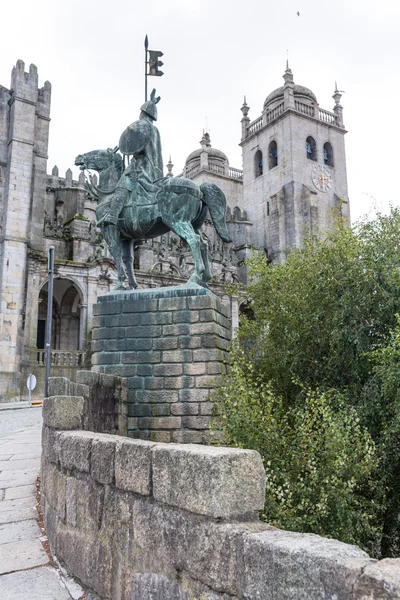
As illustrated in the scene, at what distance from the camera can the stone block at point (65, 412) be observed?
14.2ft

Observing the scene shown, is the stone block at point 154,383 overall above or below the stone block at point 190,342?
below

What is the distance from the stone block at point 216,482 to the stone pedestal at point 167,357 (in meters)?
4.55

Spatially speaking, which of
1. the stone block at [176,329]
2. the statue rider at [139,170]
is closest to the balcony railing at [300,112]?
the statue rider at [139,170]

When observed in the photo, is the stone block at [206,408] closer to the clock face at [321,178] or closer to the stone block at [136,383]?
the stone block at [136,383]

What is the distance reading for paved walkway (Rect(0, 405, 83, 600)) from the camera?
3316 millimetres

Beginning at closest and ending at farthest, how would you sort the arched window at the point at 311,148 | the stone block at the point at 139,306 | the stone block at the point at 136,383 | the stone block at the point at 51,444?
1. the stone block at the point at 51,444
2. the stone block at the point at 136,383
3. the stone block at the point at 139,306
4. the arched window at the point at 311,148

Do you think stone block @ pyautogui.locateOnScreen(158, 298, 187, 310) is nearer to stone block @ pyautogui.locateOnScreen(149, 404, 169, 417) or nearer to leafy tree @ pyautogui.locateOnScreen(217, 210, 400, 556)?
leafy tree @ pyautogui.locateOnScreen(217, 210, 400, 556)

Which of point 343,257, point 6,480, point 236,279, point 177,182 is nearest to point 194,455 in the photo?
point 6,480

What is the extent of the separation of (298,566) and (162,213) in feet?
22.0

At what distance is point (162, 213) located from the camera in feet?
26.9

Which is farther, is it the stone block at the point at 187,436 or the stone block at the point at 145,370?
the stone block at the point at 145,370

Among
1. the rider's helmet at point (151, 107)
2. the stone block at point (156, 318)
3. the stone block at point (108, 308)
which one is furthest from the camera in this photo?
the rider's helmet at point (151, 107)

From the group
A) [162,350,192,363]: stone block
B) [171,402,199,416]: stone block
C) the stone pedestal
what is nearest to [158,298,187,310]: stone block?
the stone pedestal

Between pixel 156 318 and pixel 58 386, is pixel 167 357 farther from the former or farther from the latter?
pixel 58 386
